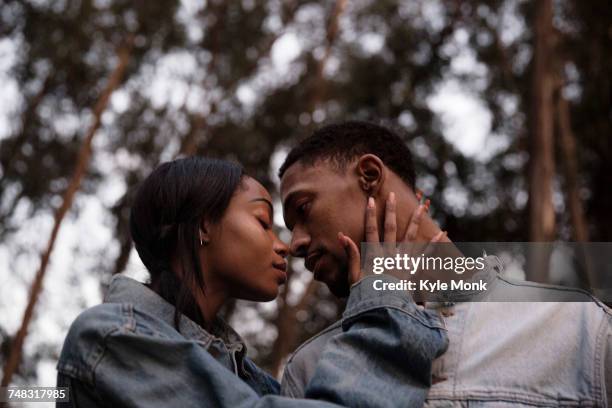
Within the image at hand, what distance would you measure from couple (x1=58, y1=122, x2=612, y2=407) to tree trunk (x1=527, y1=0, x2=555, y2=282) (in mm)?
6334

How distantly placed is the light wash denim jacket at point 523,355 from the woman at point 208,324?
0.27 feet

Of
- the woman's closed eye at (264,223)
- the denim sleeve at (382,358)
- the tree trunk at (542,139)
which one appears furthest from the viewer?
the tree trunk at (542,139)

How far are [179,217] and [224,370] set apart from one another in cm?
76

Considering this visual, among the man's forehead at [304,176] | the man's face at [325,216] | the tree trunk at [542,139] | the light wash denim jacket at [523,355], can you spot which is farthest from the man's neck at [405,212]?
the tree trunk at [542,139]

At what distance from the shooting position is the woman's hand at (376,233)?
2281mm

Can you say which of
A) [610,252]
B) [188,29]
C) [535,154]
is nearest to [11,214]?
[188,29]

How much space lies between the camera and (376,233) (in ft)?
7.88

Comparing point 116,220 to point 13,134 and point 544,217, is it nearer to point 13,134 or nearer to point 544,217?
point 13,134

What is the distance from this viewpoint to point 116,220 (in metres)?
12.0

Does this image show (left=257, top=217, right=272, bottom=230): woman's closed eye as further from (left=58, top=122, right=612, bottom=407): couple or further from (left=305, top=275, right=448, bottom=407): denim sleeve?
(left=305, top=275, right=448, bottom=407): denim sleeve

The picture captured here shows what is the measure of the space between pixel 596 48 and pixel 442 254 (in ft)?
35.4

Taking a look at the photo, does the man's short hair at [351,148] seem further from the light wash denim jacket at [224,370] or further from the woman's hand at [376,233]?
the light wash denim jacket at [224,370]

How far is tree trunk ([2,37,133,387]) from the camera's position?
32.2ft

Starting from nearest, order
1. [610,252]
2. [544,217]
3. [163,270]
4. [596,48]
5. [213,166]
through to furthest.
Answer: [163,270] → [213,166] → [610,252] → [544,217] → [596,48]
